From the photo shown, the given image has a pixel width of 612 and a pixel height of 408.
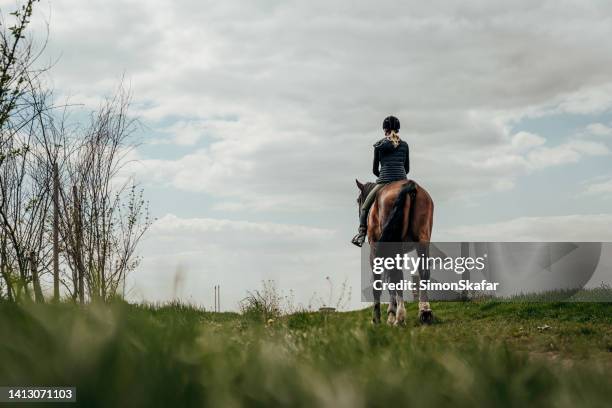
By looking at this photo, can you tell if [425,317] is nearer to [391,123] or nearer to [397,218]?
[397,218]

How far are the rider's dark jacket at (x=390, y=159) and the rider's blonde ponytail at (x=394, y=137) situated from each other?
56 mm

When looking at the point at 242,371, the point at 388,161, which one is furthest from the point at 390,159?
the point at 242,371

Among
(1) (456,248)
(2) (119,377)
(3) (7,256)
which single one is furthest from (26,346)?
(1) (456,248)

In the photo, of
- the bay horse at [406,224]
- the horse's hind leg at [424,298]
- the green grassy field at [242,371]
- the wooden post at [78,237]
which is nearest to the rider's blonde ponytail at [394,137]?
the bay horse at [406,224]

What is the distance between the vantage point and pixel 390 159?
1194cm

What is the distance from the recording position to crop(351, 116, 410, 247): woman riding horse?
11938 mm

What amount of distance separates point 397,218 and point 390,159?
126cm

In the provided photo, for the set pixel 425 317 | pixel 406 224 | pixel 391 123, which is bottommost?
pixel 425 317

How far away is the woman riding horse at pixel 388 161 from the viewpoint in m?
11.9

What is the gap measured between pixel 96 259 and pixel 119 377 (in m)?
12.4

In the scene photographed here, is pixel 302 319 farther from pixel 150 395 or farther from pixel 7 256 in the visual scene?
pixel 150 395

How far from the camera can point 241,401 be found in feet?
6.59

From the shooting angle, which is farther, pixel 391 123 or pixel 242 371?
pixel 391 123

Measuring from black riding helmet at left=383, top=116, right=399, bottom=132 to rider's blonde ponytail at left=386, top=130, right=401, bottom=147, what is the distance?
0.08 meters
